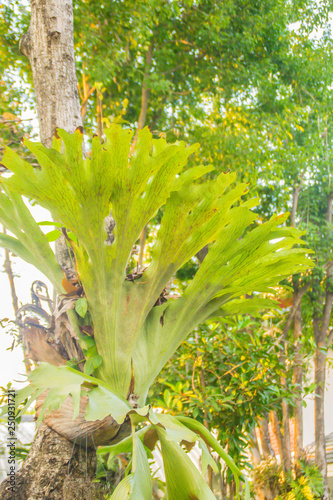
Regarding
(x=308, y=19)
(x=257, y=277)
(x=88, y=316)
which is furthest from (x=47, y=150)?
(x=308, y=19)

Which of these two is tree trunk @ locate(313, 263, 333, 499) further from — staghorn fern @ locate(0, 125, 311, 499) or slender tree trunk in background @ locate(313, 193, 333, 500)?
staghorn fern @ locate(0, 125, 311, 499)

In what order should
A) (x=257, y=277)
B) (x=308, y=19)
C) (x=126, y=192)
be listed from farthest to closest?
1. (x=308, y=19)
2. (x=257, y=277)
3. (x=126, y=192)

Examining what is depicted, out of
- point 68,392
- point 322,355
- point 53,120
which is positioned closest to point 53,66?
point 53,120

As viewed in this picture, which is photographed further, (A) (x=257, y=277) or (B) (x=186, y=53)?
(B) (x=186, y=53)

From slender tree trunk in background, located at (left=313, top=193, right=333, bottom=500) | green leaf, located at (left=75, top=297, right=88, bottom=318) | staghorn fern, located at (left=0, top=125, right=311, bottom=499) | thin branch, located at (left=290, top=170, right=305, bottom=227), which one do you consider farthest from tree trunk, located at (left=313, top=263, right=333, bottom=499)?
green leaf, located at (left=75, top=297, right=88, bottom=318)

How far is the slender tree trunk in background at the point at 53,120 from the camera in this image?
0.81 metres

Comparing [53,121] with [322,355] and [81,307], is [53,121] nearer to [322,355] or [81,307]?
[81,307]

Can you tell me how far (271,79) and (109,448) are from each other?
380cm

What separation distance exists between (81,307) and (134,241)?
18cm

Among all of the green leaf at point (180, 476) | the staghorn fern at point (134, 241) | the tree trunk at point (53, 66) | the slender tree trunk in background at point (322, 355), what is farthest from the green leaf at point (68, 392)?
the slender tree trunk in background at point (322, 355)

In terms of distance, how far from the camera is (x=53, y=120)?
1.15 m

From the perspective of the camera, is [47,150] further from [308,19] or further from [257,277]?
[308,19]

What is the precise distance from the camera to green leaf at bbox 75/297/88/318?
0.81 m

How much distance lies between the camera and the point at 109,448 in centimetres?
76
